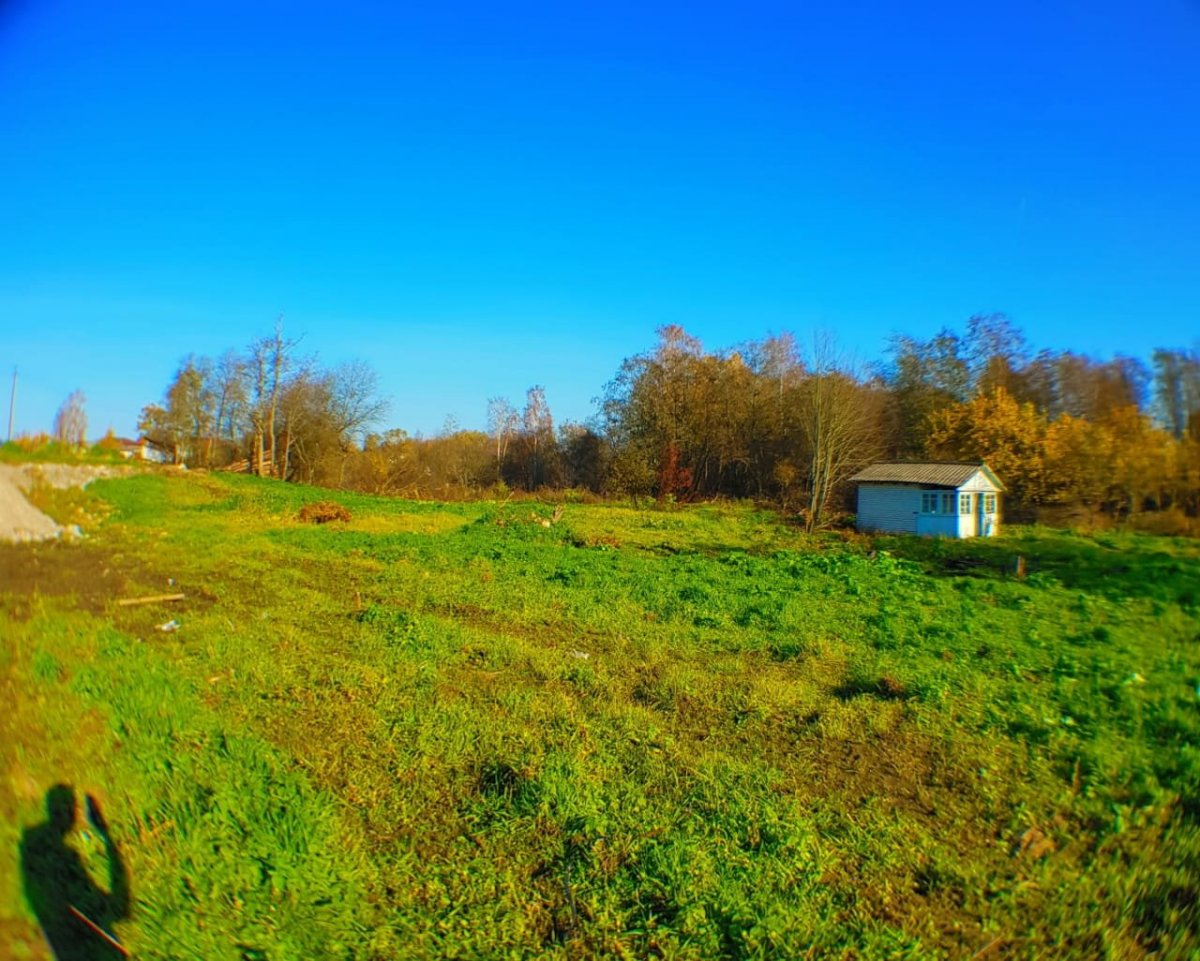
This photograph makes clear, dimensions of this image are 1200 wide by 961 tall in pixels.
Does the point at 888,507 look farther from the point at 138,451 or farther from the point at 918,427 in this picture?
the point at 138,451

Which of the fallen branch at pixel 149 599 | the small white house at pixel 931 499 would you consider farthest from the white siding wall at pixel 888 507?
the fallen branch at pixel 149 599

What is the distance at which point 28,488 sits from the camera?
335 centimetres

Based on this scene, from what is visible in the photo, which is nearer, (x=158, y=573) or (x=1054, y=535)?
(x=1054, y=535)

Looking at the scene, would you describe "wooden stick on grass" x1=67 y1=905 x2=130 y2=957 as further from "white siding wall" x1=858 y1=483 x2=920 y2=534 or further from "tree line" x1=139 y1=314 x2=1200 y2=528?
"white siding wall" x1=858 y1=483 x2=920 y2=534

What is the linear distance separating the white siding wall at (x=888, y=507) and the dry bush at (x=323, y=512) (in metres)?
12.2

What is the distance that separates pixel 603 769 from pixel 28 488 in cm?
383

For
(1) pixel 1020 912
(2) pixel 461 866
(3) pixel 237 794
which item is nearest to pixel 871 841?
(1) pixel 1020 912

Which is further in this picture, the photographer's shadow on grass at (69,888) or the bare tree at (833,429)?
the bare tree at (833,429)

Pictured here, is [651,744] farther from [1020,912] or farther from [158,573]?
[158,573]

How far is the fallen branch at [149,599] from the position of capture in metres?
6.22

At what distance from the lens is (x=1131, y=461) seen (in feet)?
7.02

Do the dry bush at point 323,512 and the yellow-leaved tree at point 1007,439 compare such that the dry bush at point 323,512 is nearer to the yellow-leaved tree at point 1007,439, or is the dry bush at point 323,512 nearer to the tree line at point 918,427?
the tree line at point 918,427

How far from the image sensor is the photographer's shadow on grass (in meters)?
2.48

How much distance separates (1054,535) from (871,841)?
2.06m
